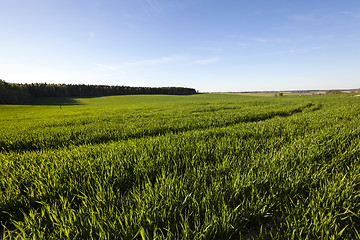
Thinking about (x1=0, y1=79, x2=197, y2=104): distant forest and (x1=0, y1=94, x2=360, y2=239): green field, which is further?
(x1=0, y1=79, x2=197, y2=104): distant forest

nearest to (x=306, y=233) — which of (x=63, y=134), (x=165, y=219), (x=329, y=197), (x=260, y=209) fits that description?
(x=260, y=209)

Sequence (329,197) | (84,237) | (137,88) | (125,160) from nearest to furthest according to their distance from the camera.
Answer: (84,237) < (329,197) < (125,160) < (137,88)

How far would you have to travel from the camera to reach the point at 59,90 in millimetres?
84938

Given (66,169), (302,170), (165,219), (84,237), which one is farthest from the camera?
(66,169)

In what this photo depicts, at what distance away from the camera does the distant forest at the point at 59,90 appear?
54.3 m

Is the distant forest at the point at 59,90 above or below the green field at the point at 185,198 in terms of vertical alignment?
above

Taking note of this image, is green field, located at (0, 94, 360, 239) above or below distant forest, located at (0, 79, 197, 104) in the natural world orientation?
below

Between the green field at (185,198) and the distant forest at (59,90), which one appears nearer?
the green field at (185,198)

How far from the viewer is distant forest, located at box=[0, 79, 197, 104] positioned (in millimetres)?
54350

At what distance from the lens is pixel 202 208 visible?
1974mm

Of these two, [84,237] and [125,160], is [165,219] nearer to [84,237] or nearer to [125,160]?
[84,237]

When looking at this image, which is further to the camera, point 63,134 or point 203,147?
point 63,134

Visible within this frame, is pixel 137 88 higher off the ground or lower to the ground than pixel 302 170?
higher

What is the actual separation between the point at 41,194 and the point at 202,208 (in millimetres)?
2711
